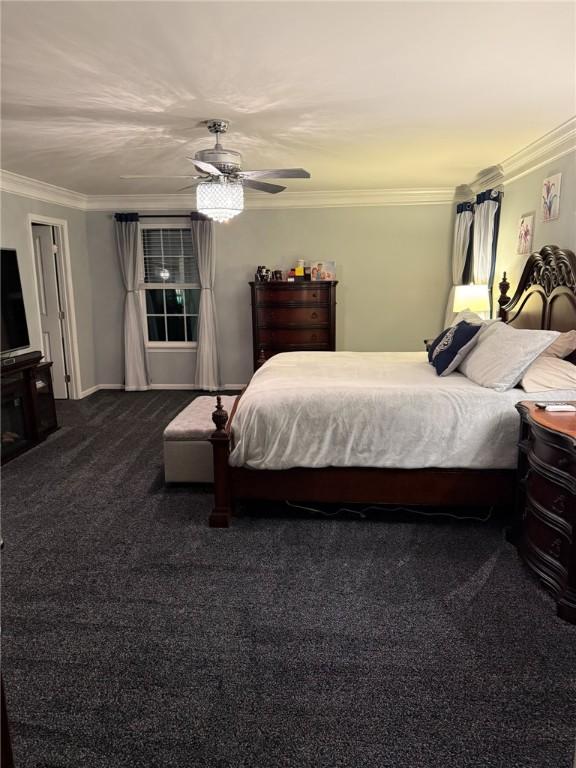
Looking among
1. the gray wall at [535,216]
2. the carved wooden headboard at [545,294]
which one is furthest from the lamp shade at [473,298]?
the carved wooden headboard at [545,294]

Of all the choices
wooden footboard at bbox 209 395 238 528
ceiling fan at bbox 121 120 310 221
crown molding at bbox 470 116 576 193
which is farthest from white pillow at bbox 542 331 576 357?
wooden footboard at bbox 209 395 238 528

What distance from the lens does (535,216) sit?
4.14 m

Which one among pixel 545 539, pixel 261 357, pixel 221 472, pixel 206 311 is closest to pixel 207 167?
pixel 221 472

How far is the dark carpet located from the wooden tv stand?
117cm

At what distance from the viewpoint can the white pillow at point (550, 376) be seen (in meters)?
3.04

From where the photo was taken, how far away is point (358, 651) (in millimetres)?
2096

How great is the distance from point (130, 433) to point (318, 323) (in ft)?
7.86

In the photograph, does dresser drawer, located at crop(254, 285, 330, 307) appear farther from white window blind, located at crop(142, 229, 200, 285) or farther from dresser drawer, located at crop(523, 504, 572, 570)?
dresser drawer, located at crop(523, 504, 572, 570)

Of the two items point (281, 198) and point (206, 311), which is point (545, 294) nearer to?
point (281, 198)

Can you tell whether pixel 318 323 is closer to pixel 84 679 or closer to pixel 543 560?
pixel 543 560

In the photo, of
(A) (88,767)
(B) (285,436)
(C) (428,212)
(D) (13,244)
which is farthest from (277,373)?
(C) (428,212)

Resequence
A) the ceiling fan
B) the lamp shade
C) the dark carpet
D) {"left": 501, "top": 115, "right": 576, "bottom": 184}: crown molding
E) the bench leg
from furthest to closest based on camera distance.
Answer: the lamp shade, {"left": 501, "top": 115, "right": 576, "bottom": 184}: crown molding, the ceiling fan, the bench leg, the dark carpet

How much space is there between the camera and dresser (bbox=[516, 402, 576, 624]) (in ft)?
7.45

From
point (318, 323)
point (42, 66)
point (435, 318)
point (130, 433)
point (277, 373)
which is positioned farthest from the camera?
point (435, 318)
